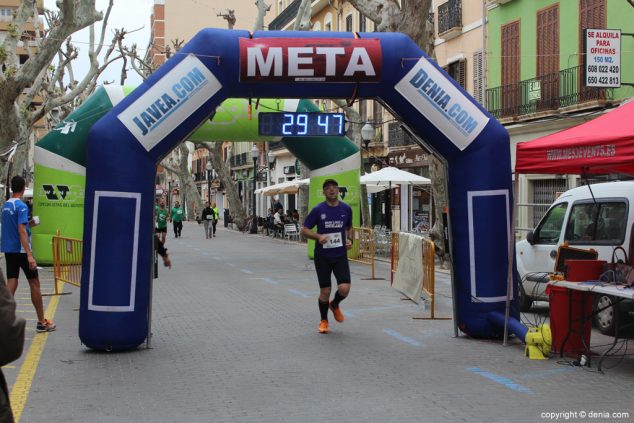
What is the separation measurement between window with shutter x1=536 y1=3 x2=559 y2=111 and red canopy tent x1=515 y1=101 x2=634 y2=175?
1422cm

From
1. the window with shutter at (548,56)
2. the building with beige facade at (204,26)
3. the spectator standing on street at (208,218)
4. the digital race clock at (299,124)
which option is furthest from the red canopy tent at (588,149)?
the building with beige facade at (204,26)

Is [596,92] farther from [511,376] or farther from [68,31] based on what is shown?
Answer: [511,376]

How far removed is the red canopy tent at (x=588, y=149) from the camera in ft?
26.1

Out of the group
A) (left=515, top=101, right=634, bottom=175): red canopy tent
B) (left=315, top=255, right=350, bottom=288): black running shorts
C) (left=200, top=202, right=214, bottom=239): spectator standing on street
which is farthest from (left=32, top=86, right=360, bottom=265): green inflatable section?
(left=200, top=202, right=214, bottom=239): spectator standing on street

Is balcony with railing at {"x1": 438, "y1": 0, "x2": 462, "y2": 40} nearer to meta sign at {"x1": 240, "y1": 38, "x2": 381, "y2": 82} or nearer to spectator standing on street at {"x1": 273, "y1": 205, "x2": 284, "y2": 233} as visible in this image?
spectator standing on street at {"x1": 273, "y1": 205, "x2": 284, "y2": 233}

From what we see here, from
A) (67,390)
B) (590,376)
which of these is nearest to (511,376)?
(590,376)

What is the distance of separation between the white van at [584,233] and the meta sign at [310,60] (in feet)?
10.8

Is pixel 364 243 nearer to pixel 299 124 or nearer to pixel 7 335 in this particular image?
pixel 299 124

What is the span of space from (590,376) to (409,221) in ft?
91.0

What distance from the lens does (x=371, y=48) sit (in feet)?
31.9

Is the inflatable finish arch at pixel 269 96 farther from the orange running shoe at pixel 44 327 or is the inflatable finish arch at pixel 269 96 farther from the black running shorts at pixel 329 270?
the orange running shoe at pixel 44 327

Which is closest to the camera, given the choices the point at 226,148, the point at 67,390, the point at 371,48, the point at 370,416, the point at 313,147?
the point at 370,416

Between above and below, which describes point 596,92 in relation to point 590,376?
above

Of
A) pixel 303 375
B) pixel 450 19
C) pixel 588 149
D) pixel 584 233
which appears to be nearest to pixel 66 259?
pixel 303 375
